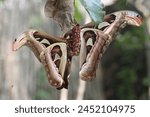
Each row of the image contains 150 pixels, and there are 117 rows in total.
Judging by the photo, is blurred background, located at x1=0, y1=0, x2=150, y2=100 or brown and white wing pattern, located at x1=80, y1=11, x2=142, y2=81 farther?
blurred background, located at x1=0, y1=0, x2=150, y2=100

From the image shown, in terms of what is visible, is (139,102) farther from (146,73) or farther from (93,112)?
(146,73)

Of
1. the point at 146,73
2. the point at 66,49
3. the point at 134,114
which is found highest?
the point at 66,49

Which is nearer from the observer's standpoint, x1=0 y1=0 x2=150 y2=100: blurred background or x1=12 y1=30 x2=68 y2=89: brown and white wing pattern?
x1=12 y1=30 x2=68 y2=89: brown and white wing pattern

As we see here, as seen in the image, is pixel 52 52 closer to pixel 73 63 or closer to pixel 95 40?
pixel 95 40

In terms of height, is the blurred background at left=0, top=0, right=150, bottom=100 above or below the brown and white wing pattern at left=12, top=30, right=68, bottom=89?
below

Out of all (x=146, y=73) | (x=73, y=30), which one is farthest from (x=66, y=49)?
(x=146, y=73)

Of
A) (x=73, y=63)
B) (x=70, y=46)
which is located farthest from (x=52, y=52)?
(x=73, y=63)
